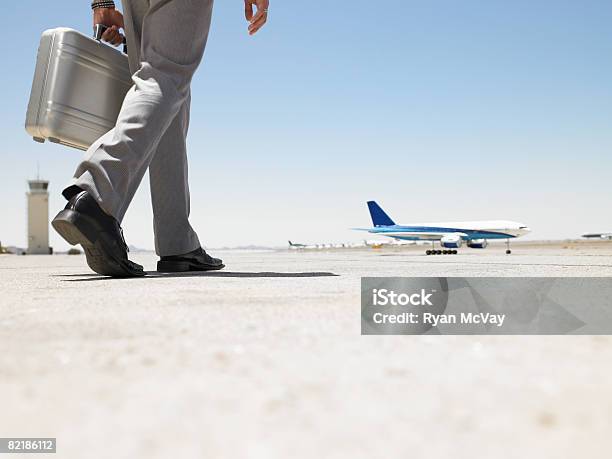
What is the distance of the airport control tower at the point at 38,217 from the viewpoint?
1200 inches

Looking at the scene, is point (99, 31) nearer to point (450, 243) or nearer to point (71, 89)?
point (71, 89)

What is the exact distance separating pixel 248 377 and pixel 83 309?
27.9 inches

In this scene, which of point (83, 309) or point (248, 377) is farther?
point (83, 309)

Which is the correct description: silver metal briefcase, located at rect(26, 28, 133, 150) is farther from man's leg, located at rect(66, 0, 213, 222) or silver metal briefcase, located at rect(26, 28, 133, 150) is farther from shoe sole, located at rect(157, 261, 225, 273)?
shoe sole, located at rect(157, 261, 225, 273)

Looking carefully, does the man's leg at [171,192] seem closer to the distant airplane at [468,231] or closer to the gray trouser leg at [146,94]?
the gray trouser leg at [146,94]

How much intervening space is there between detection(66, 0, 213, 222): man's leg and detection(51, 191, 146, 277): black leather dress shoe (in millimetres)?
38

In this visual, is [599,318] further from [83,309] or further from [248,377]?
[83,309]

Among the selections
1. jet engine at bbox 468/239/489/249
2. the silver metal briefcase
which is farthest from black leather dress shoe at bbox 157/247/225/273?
jet engine at bbox 468/239/489/249

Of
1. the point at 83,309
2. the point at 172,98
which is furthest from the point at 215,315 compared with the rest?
Answer: the point at 172,98

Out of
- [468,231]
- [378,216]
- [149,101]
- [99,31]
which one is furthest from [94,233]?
[378,216]

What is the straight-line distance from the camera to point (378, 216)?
153 ft

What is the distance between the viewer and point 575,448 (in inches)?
15.1

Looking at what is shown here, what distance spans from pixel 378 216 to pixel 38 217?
87.0 feet

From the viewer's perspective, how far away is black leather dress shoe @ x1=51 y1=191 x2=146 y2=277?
1930 millimetres
